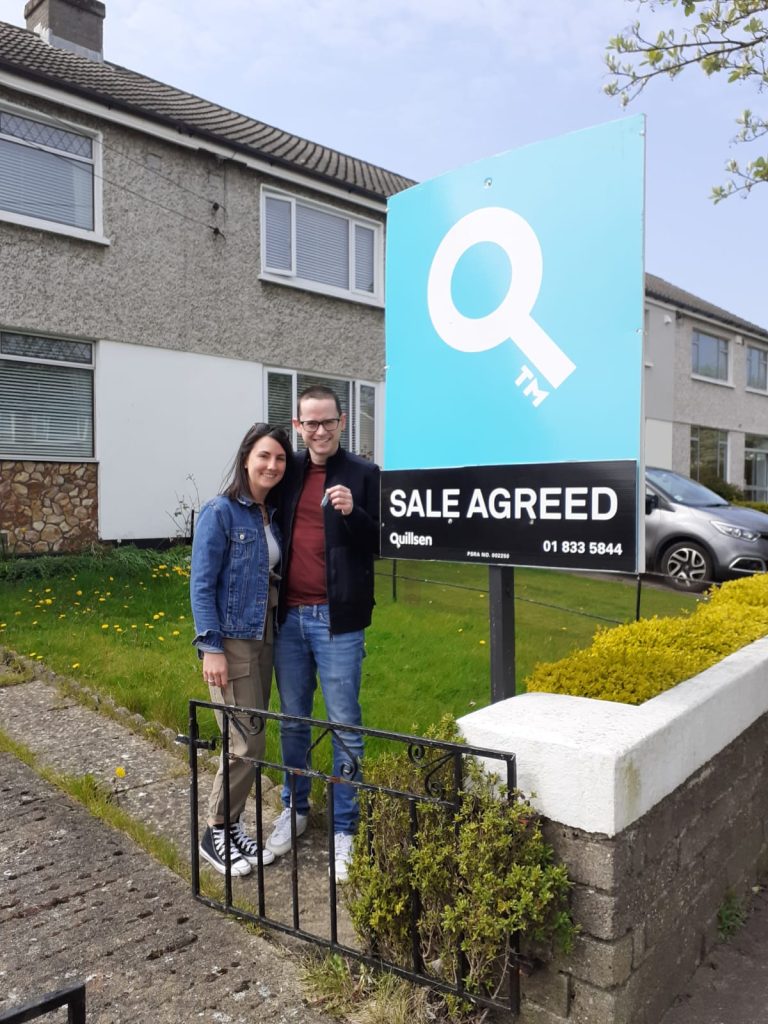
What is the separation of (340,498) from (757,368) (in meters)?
25.5

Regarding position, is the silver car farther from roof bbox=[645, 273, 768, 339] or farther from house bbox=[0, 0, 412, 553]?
roof bbox=[645, 273, 768, 339]

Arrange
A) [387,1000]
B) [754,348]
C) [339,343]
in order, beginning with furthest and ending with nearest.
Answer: [754,348] → [339,343] → [387,1000]

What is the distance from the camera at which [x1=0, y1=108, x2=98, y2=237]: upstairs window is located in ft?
31.2

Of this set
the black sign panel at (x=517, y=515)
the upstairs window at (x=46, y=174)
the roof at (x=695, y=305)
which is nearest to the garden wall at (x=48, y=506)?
the upstairs window at (x=46, y=174)

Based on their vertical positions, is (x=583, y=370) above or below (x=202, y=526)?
above

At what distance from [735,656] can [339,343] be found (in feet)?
34.5

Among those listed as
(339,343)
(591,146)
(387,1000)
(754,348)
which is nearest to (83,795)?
(387,1000)

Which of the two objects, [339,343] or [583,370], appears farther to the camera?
[339,343]

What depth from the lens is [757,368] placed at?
82.4 feet

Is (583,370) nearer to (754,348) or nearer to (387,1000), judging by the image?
(387,1000)

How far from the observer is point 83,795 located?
359 cm

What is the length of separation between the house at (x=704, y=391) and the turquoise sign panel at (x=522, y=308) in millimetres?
17270

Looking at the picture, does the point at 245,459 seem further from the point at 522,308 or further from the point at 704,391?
the point at 704,391

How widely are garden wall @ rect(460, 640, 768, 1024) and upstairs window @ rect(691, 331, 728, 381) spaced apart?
21.0 m
